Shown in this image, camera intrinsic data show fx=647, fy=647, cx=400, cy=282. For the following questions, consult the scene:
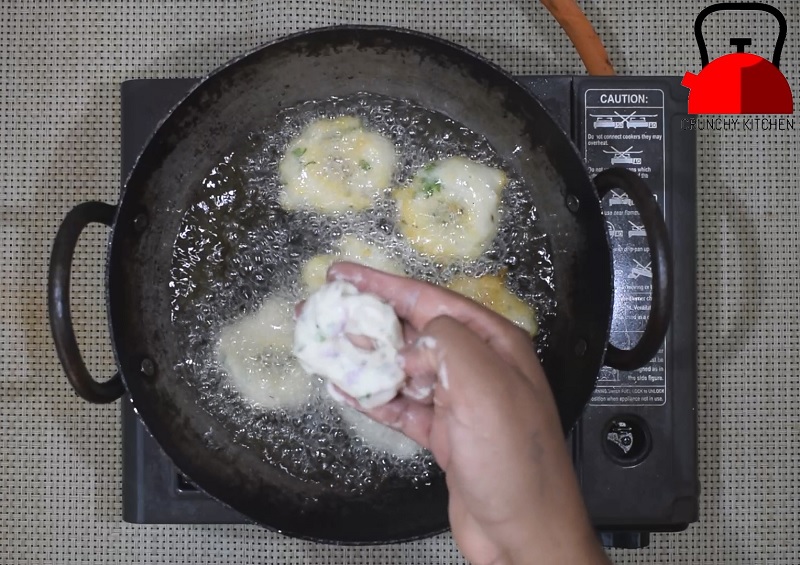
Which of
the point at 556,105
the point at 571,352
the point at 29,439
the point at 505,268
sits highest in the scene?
the point at 556,105

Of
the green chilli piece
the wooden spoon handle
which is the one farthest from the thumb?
the wooden spoon handle

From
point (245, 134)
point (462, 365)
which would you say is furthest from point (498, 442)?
point (245, 134)

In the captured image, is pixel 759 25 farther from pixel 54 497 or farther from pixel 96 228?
pixel 54 497

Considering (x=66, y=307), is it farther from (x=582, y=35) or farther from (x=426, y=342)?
(x=582, y=35)

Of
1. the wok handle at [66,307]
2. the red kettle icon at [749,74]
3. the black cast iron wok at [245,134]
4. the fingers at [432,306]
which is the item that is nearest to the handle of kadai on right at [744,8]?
the red kettle icon at [749,74]

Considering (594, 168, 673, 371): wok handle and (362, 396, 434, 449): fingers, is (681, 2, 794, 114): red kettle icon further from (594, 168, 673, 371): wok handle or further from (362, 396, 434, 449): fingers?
(362, 396, 434, 449): fingers

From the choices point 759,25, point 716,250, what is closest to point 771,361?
point 716,250
